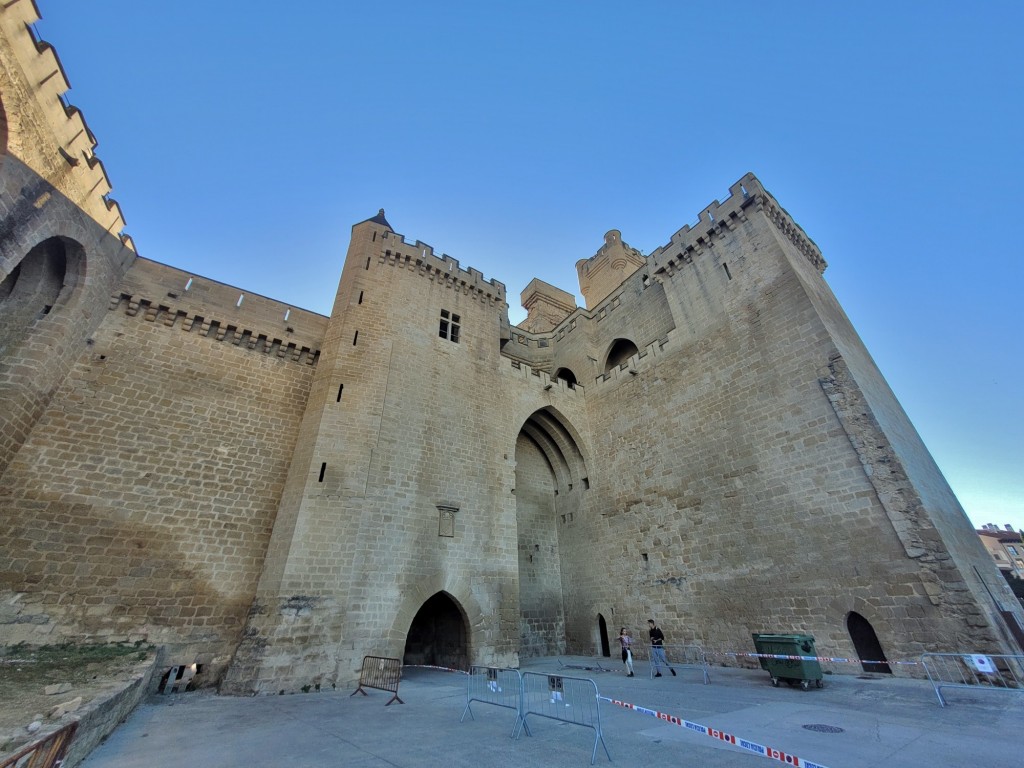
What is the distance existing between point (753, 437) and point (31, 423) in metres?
16.9

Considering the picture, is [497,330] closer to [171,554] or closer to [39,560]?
[171,554]

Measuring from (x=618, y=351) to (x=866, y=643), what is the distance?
43.8 ft

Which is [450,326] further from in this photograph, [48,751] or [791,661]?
[48,751]

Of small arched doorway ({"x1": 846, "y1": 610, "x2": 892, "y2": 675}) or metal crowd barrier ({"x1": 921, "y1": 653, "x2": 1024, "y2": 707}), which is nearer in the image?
metal crowd barrier ({"x1": 921, "y1": 653, "x2": 1024, "y2": 707})

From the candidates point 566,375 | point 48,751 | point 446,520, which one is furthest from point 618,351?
point 48,751

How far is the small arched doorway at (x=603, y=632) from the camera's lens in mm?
13437

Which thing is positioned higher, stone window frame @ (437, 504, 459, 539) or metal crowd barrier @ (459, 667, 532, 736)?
stone window frame @ (437, 504, 459, 539)

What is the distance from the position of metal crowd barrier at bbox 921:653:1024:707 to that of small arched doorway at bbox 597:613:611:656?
26.4 feet

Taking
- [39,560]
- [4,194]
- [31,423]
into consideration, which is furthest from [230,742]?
[4,194]

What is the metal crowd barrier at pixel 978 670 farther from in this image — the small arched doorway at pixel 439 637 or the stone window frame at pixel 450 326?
the stone window frame at pixel 450 326

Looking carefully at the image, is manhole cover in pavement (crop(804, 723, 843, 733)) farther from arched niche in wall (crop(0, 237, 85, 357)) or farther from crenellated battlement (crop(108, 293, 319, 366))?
arched niche in wall (crop(0, 237, 85, 357))

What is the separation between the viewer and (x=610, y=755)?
166 inches

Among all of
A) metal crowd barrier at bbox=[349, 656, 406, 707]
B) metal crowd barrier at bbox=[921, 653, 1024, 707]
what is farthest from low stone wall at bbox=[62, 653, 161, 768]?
metal crowd barrier at bbox=[921, 653, 1024, 707]

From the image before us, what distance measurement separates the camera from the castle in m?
8.39
